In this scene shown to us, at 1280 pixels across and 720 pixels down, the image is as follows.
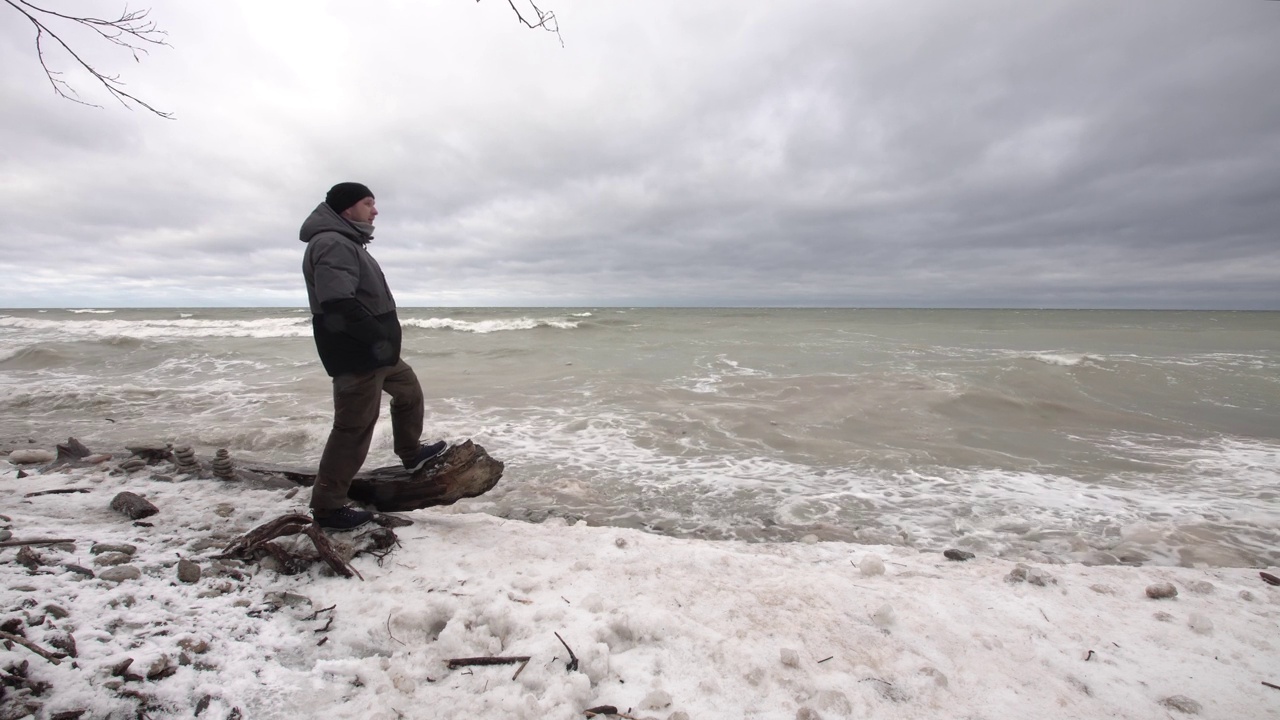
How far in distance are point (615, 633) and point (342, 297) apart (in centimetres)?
238

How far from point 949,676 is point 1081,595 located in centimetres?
140

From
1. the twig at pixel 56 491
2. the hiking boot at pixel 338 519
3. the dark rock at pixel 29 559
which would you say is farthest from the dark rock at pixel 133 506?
the hiking boot at pixel 338 519

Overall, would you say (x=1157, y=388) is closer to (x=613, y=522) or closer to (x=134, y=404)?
(x=613, y=522)

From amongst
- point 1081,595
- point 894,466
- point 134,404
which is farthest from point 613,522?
point 134,404

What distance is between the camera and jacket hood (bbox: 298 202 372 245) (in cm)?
331

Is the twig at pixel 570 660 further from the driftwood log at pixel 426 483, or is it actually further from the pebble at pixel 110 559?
the pebble at pixel 110 559

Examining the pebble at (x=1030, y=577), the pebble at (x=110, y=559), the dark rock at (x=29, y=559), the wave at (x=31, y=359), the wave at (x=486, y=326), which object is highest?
the wave at (x=486, y=326)

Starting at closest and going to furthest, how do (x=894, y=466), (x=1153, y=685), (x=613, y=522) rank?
(x=1153, y=685), (x=613, y=522), (x=894, y=466)

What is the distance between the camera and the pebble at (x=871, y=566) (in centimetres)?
344

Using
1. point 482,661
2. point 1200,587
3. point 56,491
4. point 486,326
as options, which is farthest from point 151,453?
point 486,326

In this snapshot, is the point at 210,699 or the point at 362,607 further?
the point at 362,607

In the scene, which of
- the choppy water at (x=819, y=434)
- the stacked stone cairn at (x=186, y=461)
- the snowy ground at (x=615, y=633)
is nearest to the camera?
the snowy ground at (x=615, y=633)

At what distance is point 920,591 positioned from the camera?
10.3 feet

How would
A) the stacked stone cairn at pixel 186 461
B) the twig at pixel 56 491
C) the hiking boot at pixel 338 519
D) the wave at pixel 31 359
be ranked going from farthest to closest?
the wave at pixel 31 359 → the stacked stone cairn at pixel 186 461 → the twig at pixel 56 491 → the hiking boot at pixel 338 519
